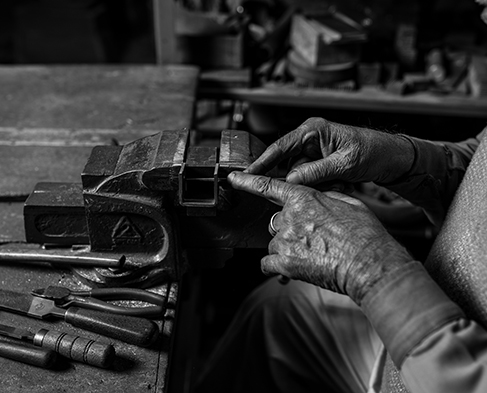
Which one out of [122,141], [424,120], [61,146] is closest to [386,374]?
[122,141]

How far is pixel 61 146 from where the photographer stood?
189 cm

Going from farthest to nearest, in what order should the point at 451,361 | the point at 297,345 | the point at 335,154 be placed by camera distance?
the point at 297,345 → the point at 335,154 → the point at 451,361

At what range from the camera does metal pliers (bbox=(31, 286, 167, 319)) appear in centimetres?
123

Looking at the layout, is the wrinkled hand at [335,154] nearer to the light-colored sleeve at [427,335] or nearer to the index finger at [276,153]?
the index finger at [276,153]

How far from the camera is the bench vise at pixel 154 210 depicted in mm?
1224

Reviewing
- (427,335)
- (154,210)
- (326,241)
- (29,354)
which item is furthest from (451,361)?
(29,354)

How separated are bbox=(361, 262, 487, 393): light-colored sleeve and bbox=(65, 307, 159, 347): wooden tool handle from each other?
18.4 inches

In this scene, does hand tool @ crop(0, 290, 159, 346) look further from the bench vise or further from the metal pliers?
the bench vise

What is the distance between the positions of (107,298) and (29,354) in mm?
217

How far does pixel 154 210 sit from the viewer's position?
4.07 feet

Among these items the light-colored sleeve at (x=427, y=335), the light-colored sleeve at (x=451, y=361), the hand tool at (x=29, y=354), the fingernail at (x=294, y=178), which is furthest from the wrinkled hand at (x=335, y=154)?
the hand tool at (x=29, y=354)

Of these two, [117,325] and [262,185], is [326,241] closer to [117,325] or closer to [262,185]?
[262,185]

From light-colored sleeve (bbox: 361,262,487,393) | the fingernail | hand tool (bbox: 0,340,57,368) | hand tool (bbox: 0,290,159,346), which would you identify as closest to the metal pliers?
hand tool (bbox: 0,290,159,346)

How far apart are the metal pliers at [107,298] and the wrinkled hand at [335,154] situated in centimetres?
37
